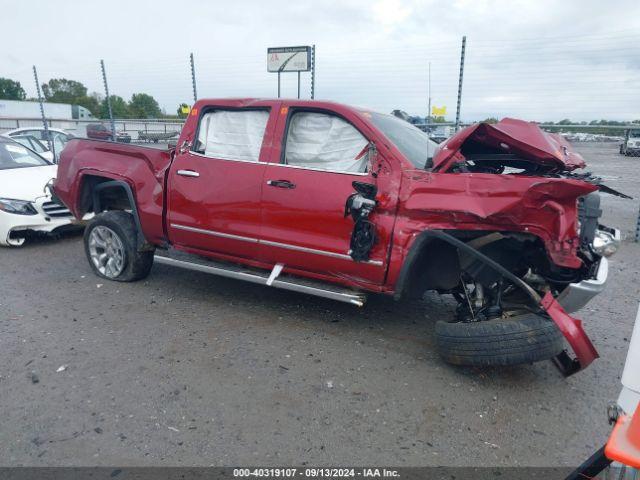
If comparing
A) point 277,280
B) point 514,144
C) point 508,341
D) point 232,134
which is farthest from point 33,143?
point 508,341

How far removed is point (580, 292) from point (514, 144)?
1.13 meters

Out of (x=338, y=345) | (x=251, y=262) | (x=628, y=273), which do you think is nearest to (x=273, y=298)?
(x=251, y=262)

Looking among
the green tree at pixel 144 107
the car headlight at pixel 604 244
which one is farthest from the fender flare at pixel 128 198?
the green tree at pixel 144 107

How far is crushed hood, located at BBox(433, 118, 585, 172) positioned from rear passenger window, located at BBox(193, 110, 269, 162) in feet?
5.51

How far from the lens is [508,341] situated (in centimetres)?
310

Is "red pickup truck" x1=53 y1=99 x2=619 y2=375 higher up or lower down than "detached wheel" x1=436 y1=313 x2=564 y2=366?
higher up

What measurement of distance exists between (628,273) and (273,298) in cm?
449

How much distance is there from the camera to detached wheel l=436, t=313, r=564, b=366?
3.08 metres

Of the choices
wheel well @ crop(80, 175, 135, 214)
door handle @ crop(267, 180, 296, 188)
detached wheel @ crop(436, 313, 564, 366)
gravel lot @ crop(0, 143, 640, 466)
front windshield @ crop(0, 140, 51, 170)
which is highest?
door handle @ crop(267, 180, 296, 188)

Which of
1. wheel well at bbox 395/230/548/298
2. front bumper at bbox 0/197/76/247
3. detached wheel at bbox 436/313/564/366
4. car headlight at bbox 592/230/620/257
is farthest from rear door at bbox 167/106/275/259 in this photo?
front bumper at bbox 0/197/76/247

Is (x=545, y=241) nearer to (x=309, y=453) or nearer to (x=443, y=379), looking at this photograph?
(x=443, y=379)

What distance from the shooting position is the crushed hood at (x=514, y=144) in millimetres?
3348

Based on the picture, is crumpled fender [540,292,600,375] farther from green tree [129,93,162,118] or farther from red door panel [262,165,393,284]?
green tree [129,93,162,118]

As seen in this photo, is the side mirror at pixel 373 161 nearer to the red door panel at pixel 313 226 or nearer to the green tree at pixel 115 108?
the red door panel at pixel 313 226
